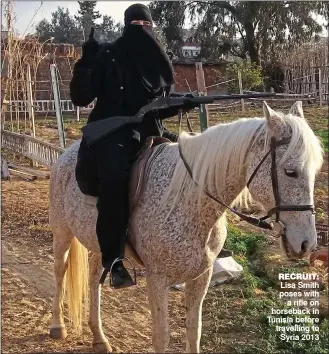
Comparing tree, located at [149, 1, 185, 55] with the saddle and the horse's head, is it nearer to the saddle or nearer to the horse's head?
→ the saddle

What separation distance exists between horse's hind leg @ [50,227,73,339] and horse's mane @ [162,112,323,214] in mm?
1377

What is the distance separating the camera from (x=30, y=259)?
5.80 meters

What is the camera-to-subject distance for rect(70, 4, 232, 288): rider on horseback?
2.94 metres

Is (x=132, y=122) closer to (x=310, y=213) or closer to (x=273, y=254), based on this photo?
(x=310, y=213)

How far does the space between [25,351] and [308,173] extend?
8.27 ft

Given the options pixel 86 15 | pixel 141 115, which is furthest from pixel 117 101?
pixel 86 15

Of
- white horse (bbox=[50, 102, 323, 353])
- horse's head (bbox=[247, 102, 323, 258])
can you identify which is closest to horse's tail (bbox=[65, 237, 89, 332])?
white horse (bbox=[50, 102, 323, 353])

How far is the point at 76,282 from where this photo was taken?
13.0ft

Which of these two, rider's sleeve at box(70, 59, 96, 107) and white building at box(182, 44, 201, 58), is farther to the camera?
white building at box(182, 44, 201, 58)

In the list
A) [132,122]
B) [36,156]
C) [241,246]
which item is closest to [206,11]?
[36,156]

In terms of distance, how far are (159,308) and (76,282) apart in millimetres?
1304

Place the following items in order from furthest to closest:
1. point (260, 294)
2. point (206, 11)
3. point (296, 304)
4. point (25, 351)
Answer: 1. point (206, 11)
2. point (260, 294)
3. point (296, 304)
4. point (25, 351)

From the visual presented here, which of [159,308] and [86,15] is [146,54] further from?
[86,15]

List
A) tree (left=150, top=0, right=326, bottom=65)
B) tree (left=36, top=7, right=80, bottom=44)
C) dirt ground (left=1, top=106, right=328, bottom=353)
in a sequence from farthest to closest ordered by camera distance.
A: tree (left=150, top=0, right=326, bottom=65) → tree (left=36, top=7, right=80, bottom=44) → dirt ground (left=1, top=106, right=328, bottom=353)
